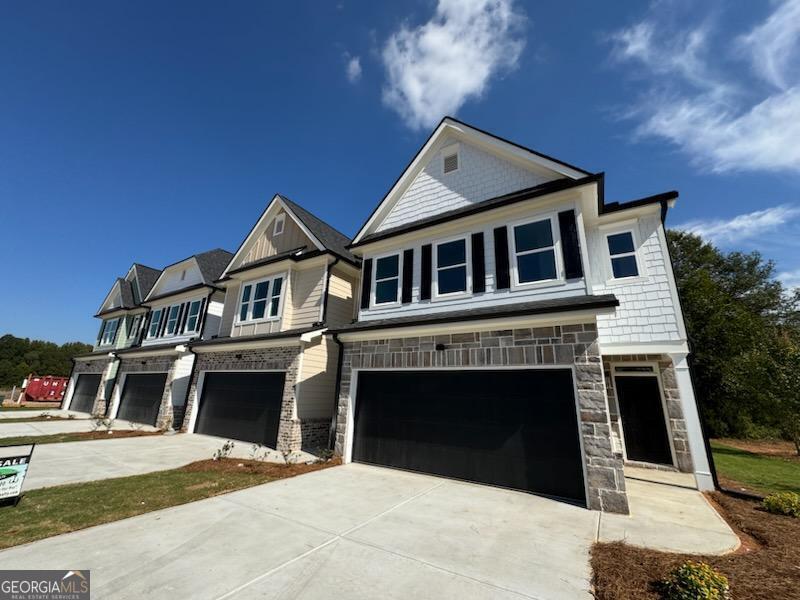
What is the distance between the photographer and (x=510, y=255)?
29.3 feet

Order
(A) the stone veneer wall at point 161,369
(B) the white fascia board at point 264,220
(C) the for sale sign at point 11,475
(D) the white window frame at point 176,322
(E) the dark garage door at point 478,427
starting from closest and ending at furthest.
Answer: (C) the for sale sign at point 11,475 < (E) the dark garage door at point 478,427 < (B) the white fascia board at point 264,220 < (A) the stone veneer wall at point 161,369 < (D) the white window frame at point 176,322

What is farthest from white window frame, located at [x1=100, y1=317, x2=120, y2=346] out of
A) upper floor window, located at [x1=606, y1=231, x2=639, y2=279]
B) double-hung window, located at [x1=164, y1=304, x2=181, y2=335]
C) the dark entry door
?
the dark entry door

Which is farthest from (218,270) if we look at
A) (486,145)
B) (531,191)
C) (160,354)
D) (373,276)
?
(531,191)

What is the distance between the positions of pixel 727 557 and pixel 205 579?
656 cm

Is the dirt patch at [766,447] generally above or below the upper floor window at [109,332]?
below

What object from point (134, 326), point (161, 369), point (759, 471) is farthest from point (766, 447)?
point (134, 326)

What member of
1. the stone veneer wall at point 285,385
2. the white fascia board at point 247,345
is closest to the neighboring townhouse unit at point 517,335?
the stone veneer wall at point 285,385

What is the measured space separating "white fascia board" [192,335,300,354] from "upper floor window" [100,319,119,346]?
15832mm

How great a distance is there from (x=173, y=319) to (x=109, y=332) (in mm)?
11161

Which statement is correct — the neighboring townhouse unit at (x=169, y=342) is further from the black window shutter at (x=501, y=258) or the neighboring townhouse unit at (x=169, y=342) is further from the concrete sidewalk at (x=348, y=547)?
the black window shutter at (x=501, y=258)

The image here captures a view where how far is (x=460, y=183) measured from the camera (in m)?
10.9

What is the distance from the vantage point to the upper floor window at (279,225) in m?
15.8

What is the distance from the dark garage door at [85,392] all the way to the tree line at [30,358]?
35.3 meters

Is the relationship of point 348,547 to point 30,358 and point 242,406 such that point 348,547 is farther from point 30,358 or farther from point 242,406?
point 30,358
